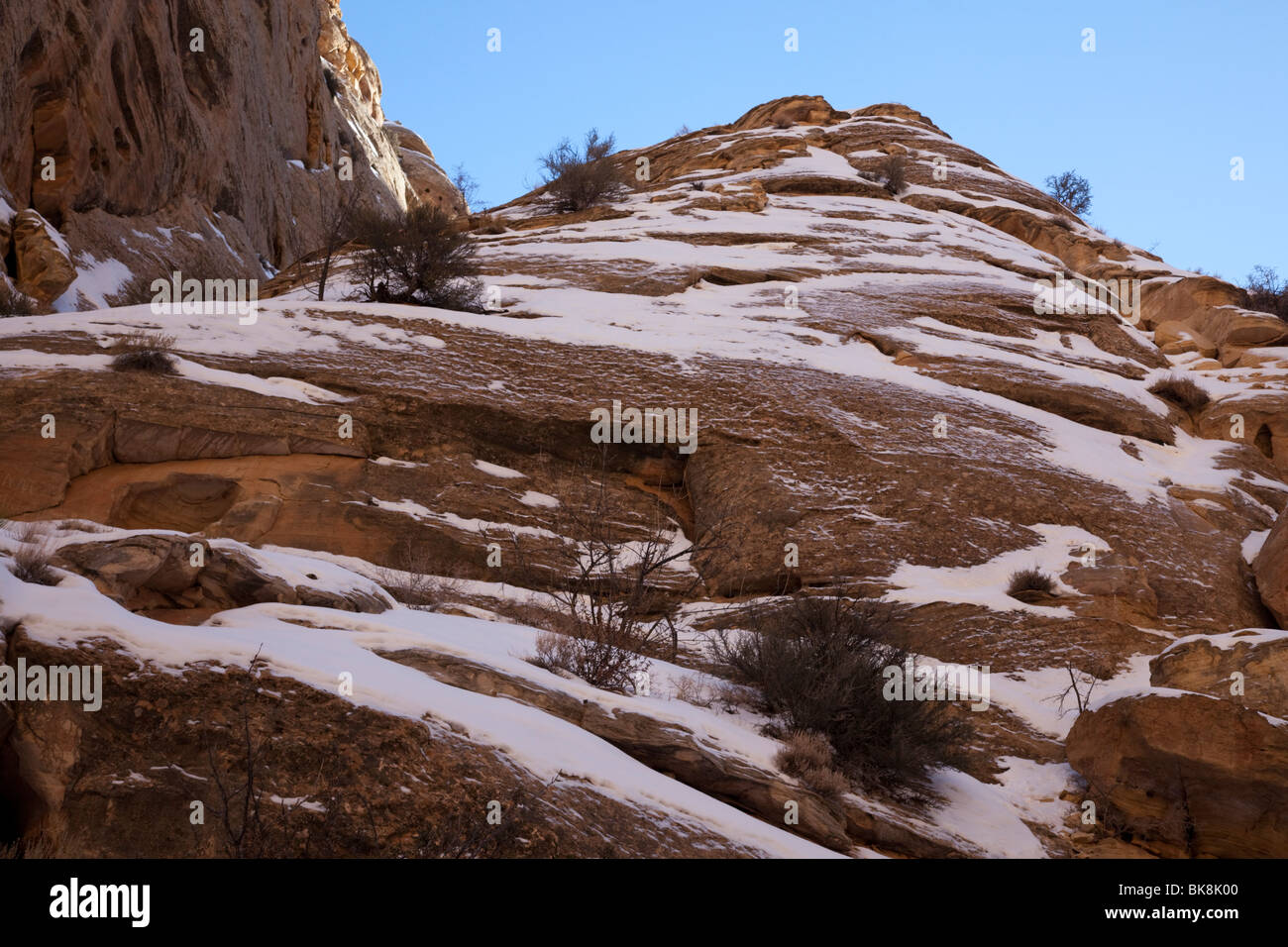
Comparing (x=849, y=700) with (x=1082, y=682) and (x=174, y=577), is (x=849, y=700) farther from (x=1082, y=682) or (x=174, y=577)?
(x=174, y=577)

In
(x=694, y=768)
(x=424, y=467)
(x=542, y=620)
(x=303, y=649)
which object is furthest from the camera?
(x=424, y=467)

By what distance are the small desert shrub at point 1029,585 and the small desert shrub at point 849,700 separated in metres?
2.22

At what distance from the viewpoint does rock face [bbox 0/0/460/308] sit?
17.1 m

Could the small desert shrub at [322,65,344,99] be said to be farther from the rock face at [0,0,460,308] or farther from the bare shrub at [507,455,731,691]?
the bare shrub at [507,455,731,691]

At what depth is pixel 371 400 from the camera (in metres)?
11.1

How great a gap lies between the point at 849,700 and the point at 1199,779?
7.66ft

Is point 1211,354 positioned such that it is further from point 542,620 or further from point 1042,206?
point 542,620

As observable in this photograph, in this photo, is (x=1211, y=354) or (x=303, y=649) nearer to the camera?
(x=303, y=649)

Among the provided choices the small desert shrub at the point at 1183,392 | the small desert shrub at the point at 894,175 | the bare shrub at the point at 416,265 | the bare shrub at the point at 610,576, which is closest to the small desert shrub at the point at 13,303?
the bare shrub at the point at 416,265

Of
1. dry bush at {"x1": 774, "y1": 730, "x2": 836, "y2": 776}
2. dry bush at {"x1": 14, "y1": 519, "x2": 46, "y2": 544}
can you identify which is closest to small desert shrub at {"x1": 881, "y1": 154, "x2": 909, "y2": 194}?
dry bush at {"x1": 774, "y1": 730, "x2": 836, "y2": 776}

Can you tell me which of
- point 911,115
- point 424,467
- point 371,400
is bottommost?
point 424,467

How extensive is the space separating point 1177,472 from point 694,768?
9323 millimetres
